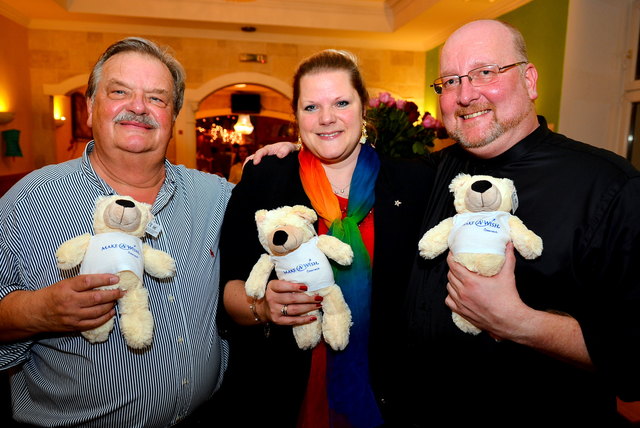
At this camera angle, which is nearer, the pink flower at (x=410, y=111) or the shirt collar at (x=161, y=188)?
A: the shirt collar at (x=161, y=188)

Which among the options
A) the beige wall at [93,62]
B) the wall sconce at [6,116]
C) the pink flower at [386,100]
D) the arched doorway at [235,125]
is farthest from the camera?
the arched doorway at [235,125]

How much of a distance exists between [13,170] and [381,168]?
673 centimetres

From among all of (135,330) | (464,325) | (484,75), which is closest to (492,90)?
(484,75)

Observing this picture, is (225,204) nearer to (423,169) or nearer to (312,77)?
(312,77)

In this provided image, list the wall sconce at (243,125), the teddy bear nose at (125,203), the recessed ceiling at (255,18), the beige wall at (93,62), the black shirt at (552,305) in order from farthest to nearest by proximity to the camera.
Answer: the wall sconce at (243,125), the beige wall at (93,62), the recessed ceiling at (255,18), the teddy bear nose at (125,203), the black shirt at (552,305)

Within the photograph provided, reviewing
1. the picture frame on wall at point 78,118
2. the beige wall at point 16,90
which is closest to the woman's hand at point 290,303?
the beige wall at point 16,90

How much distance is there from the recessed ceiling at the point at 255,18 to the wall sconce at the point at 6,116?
1.47 metres

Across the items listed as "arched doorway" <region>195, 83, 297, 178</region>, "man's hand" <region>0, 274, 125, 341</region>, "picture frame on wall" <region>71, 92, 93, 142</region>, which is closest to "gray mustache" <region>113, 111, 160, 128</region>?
"man's hand" <region>0, 274, 125, 341</region>

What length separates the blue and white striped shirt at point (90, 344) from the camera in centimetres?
141

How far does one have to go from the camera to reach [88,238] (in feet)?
4.24

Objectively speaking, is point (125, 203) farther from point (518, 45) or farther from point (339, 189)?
point (518, 45)

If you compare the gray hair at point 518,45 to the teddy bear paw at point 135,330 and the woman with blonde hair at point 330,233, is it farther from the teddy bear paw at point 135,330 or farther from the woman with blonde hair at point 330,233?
the teddy bear paw at point 135,330

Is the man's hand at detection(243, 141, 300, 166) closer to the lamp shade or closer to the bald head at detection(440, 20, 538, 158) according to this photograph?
the bald head at detection(440, 20, 538, 158)

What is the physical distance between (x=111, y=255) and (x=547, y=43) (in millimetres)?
4861
